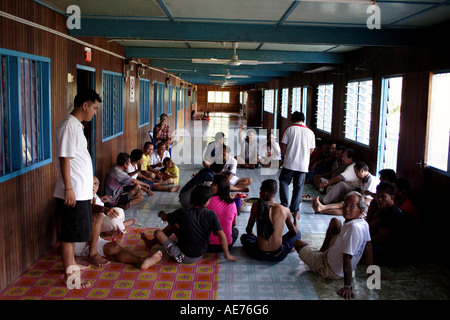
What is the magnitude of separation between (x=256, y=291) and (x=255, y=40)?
310 centimetres

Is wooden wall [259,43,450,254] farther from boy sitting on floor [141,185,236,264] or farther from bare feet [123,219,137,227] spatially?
bare feet [123,219,137,227]

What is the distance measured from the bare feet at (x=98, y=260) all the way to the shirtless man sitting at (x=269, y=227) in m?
1.48

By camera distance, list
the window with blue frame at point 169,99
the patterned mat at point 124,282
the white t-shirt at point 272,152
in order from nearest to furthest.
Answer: the patterned mat at point 124,282
the white t-shirt at point 272,152
the window with blue frame at point 169,99

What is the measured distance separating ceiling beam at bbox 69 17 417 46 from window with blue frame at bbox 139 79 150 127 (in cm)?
502

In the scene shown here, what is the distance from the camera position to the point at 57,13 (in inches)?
183

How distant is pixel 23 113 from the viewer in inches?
156

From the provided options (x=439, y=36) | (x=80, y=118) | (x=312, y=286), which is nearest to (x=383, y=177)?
(x=439, y=36)

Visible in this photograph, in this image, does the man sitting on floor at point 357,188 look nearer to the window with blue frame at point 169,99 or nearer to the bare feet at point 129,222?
the bare feet at point 129,222

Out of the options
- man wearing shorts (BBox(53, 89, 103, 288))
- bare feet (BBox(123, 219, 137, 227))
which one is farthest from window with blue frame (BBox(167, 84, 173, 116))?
man wearing shorts (BBox(53, 89, 103, 288))

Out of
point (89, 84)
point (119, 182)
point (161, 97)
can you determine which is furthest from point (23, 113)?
point (161, 97)

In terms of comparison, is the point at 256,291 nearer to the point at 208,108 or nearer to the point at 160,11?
the point at 160,11

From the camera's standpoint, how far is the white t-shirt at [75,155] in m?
3.40

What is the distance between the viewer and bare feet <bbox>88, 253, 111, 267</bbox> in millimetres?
4102

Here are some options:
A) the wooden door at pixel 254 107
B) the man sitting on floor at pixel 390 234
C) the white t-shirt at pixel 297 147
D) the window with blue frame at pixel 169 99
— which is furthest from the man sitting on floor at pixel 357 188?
the wooden door at pixel 254 107
